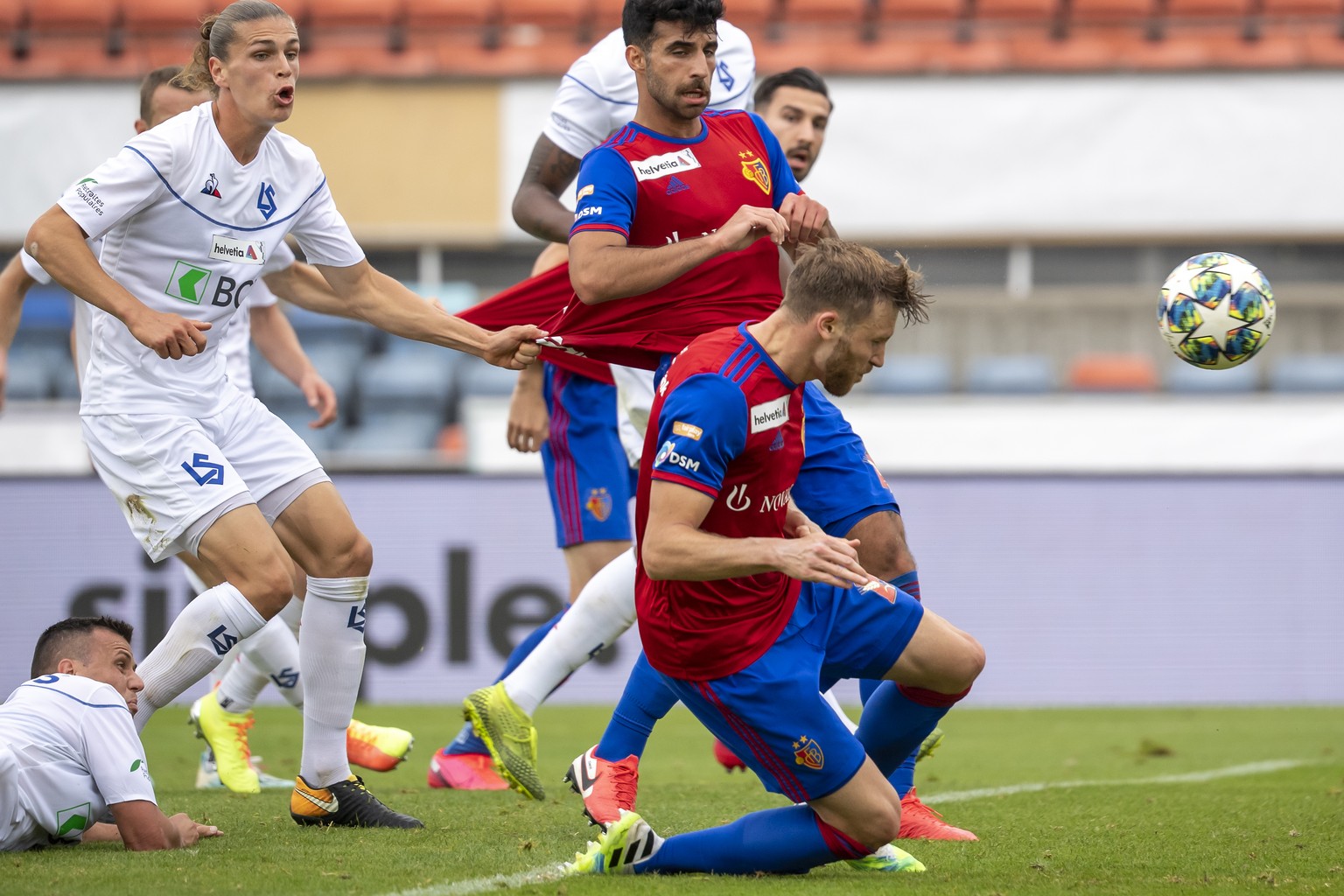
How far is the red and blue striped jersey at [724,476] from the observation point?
3727 mm

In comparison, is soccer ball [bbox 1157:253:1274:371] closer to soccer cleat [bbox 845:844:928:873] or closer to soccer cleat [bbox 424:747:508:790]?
soccer cleat [bbox 845:844:928:873]

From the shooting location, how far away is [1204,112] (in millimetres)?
13539

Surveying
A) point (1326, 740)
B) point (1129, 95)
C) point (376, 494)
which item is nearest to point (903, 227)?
point (1129, 95)

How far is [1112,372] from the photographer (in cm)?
1329

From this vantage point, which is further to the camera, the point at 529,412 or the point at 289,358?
the point at 289,358

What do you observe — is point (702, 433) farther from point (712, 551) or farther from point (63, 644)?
point (63, 644)

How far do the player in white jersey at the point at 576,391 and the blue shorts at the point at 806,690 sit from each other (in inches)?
66.4

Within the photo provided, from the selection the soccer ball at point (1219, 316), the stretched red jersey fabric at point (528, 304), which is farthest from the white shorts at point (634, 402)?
the soccer ball at point (1219, 316)

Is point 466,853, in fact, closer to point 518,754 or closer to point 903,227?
point 518,754

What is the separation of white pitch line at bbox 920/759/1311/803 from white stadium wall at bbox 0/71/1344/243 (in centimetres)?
729

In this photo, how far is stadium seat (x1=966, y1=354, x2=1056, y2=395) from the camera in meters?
12.9

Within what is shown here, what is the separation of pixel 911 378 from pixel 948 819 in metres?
8.12

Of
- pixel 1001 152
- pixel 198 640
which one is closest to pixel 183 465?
pixel 198 640

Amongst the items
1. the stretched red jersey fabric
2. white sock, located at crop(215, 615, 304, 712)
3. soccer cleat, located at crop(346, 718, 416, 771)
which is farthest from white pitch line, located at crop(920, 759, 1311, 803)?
white sock, located at crop(215, 615, 304, 712)
